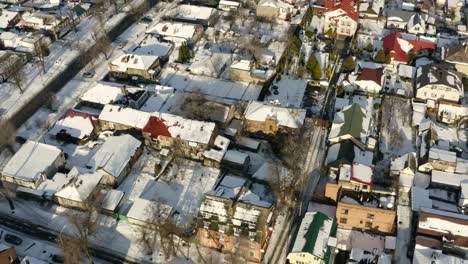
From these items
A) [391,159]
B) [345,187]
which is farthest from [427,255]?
[391,159]

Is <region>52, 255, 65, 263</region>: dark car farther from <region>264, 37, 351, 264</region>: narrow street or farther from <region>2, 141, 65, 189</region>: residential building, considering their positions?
<region>264, 37, 351, 264</region>: narrow street

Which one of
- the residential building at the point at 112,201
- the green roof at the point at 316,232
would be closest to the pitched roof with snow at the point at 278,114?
the green roof at the point at 316,232

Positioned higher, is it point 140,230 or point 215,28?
point 215,28

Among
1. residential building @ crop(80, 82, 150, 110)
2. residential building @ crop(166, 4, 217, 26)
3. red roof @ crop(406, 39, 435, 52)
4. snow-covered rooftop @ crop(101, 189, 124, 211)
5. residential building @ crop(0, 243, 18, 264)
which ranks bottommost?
residential building @ crop(0, 243, 18, 264)

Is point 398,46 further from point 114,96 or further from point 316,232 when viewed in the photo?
point 114,96

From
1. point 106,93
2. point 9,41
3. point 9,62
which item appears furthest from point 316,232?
point 9,41

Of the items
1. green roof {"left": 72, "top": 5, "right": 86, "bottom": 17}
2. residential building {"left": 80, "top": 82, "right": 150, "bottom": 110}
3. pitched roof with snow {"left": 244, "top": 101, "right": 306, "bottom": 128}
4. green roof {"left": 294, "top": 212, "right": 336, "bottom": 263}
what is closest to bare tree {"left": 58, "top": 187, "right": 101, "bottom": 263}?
residential building {"left": 80, "top": 82, "right": 150, "bottom": 110}

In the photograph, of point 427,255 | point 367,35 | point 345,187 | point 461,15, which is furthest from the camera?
point 461,15

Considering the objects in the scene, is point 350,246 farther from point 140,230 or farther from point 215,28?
point 215,28
